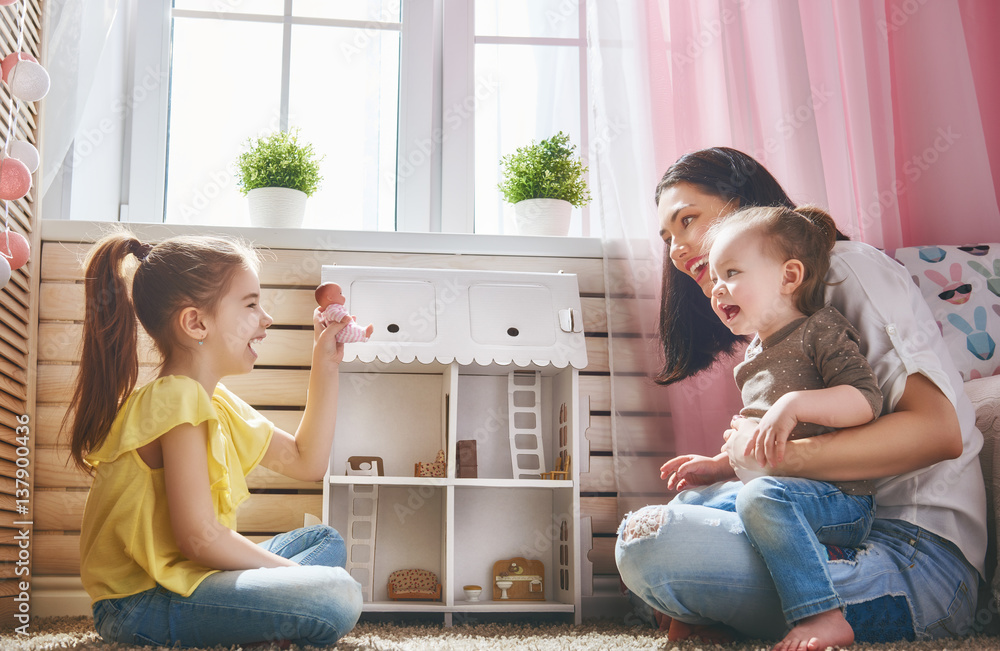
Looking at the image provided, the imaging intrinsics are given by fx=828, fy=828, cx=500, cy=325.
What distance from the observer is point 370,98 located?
2.15m

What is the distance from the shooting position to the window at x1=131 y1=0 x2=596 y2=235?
2086mm

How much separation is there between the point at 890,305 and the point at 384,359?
0.89 meters

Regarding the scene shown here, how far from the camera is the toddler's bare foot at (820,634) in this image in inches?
38.4

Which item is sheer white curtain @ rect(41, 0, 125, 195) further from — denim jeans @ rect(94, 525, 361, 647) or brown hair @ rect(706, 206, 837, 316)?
brown hair @ rect(706, 206, 837, 316)

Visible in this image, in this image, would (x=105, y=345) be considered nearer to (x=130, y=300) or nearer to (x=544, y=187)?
(x=130, y=300)

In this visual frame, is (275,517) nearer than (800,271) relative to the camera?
No

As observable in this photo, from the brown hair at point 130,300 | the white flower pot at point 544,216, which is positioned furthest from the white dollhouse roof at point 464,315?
the brown hair at point 130,300

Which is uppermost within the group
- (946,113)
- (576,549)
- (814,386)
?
(946,113)

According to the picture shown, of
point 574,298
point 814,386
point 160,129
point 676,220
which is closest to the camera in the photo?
point 814,386

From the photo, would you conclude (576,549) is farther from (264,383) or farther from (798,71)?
(798,71)

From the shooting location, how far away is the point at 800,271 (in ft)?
3.90

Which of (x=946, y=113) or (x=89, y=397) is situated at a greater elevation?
(x=946, y=113)

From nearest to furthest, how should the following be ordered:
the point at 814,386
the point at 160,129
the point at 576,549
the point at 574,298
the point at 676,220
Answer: the point at 814,386 → the point at 676,220 → the point at 576,549 → the point at 574,298 → the point at 160,129

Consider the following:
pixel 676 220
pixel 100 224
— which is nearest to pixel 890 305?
pixel 676 220
